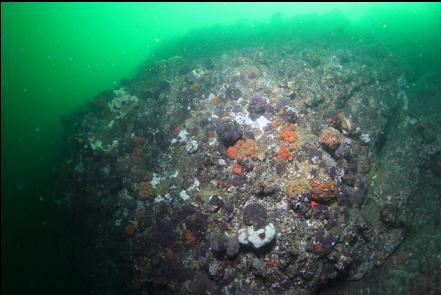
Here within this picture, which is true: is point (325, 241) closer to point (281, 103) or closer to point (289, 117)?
point (289, 117)

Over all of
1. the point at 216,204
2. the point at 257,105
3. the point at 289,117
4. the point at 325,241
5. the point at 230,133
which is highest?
the point at 257,105

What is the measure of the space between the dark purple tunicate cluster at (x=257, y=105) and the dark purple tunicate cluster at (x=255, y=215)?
426 cm

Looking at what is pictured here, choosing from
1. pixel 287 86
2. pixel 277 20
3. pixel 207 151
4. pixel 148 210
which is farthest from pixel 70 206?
pixel 277 20

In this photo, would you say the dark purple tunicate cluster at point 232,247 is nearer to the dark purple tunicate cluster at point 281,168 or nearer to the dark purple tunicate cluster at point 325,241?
the dark purple tunicate cluster at point 325,241

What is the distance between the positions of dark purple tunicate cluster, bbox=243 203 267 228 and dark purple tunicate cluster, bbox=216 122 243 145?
270cm

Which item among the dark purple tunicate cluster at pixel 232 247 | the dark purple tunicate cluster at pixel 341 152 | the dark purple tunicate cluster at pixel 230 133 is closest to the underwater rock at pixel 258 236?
the dark purple tunicate cluster at pixel 232 247

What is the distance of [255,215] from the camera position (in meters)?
9.28

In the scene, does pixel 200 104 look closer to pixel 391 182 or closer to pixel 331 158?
pixel 331 158

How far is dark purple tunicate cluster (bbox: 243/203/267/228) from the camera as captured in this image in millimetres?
9174

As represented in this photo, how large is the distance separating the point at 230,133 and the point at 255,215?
325 cm

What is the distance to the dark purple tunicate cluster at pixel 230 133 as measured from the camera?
10.9 meters

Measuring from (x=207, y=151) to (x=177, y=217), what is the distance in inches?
111

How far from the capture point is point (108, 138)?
46.9ft

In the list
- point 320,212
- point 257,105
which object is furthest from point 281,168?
point 257,105
